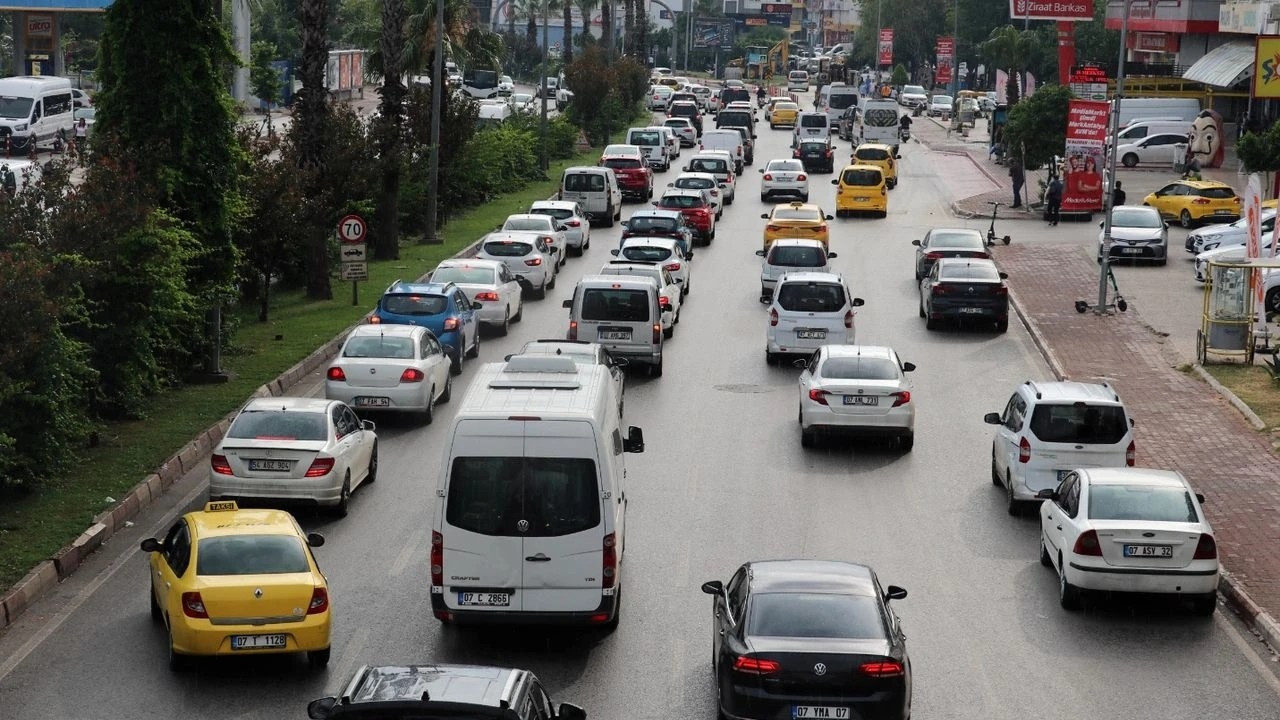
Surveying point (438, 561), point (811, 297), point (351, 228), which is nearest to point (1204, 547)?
point (438, 561)

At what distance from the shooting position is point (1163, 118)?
2926 inches

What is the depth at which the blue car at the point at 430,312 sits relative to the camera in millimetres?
28734

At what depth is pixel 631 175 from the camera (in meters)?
58.7

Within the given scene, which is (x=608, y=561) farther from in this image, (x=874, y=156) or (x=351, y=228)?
(x=874, y=156)

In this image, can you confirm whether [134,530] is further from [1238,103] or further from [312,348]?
[1238,103]

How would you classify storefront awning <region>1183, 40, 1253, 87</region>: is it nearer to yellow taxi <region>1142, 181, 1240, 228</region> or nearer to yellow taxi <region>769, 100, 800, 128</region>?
yellow taxi <region>1142, 181, 1240, 228</region>

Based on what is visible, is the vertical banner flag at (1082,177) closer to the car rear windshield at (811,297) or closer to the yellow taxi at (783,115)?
the car rear windshield at (811,297)

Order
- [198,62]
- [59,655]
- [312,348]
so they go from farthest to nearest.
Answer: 1. [312,348]
2. [198,62]
3. [59,655]

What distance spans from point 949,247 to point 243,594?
27.1m

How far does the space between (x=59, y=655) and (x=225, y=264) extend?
13.6m

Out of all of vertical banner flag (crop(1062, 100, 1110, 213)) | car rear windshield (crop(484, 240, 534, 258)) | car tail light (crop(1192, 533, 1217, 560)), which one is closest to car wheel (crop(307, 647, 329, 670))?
car tail light (crop(1192, 533, 1217, 560))

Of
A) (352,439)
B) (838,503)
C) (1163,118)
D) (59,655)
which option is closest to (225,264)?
(352,439)

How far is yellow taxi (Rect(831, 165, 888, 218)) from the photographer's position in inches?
2137

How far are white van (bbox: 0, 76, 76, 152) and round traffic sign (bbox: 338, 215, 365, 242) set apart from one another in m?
31.6
